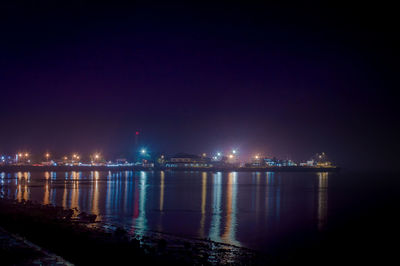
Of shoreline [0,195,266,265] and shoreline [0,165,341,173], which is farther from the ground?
shoreline [0,195,266,265]

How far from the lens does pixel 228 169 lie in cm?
15300

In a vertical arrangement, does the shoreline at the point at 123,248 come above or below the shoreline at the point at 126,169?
above

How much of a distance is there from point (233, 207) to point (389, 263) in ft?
53.6

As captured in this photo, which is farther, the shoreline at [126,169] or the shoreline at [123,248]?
the shoreline at [126,169]

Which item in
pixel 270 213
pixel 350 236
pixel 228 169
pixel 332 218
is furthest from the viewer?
pixel 228 169

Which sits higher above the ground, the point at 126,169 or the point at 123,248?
the point at 123,248

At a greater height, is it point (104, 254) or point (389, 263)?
point (104, 254)

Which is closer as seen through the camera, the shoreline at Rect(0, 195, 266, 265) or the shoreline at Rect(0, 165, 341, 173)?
the shoreline at Rect(0, 195, 266, 265)

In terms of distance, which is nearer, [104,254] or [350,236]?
[104,254]

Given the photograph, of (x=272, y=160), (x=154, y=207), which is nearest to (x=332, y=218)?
(x=154, y=207)

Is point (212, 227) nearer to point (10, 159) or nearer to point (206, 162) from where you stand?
point (10, 159)

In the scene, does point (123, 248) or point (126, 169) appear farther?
point (126, 169)

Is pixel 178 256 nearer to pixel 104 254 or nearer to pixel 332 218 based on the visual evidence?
pixel 104 254

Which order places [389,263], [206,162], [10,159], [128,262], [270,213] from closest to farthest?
[128,262]
[389,263]
[270,213]
[10,159]
[206,162]
